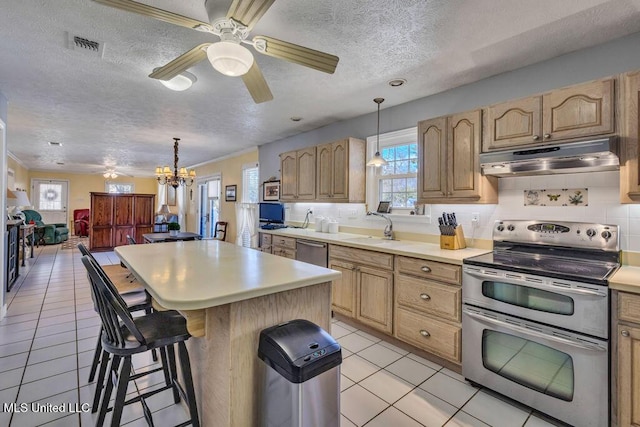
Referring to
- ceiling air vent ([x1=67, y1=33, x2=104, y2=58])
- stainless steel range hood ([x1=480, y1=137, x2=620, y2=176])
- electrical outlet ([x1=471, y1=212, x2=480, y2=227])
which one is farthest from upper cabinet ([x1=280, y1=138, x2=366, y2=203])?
ceiling air vent ([x1=67, y1=33, x2=104, y2=58])

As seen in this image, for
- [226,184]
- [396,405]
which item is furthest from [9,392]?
[226,184]

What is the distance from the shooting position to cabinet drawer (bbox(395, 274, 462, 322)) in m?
2.30

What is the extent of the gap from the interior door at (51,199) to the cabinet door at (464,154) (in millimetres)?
13196

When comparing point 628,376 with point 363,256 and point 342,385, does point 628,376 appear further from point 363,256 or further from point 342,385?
point 363,256

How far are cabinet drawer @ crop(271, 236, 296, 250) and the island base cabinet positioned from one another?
2.31 metres

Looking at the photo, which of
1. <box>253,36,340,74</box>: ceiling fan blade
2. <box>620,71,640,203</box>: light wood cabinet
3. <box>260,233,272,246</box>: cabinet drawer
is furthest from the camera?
<box>260,233,272,246</box>: cabinet drawer

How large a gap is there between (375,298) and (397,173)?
4.95 feet

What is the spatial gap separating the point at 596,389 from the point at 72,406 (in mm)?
3134

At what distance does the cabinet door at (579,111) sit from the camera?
1892 millimetres

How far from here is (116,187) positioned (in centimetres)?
1193

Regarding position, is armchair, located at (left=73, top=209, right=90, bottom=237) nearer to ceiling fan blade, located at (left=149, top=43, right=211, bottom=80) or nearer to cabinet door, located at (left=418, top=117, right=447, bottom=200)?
ceiling fan blade, located at (left=149, top=43, right=211, bottom=80)

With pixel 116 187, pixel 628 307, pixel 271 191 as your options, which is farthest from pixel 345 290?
pixel 116 187

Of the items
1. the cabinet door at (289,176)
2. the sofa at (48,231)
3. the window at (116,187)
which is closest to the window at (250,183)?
the cabinet door at (289,176)

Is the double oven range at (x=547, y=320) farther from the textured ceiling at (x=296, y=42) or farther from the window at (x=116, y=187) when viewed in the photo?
the window at (x=116, y=187)
